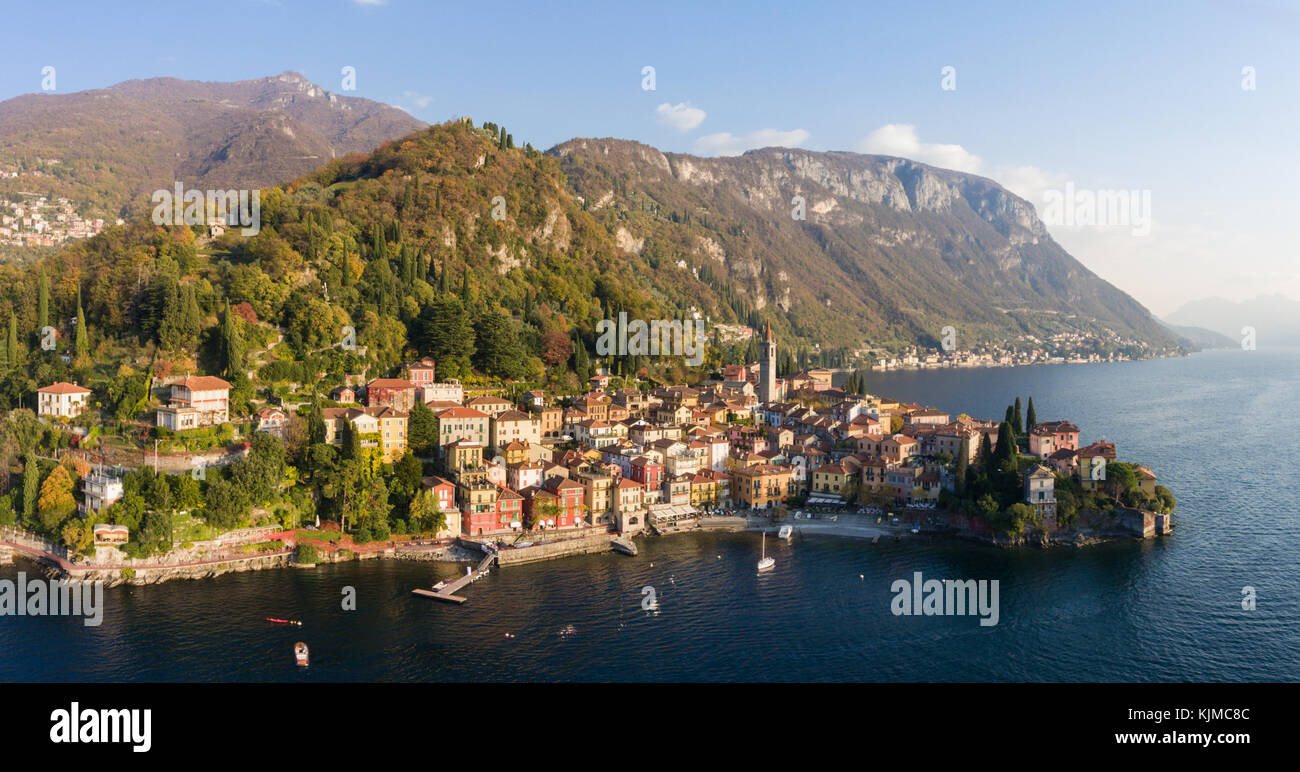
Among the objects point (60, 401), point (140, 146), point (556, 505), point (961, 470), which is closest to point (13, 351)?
point (60, 401)

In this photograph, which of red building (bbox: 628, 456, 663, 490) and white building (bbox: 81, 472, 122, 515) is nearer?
white building (bbox: 81, 472, 122, 515)

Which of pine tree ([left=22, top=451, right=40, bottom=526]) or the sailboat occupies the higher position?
pine tree ([left=22, top=451, right=40, bottom=526])

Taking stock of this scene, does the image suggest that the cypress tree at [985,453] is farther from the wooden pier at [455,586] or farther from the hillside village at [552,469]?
the wooden pier at [455,586]

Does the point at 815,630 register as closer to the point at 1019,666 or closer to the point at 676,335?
the point at 1019,666

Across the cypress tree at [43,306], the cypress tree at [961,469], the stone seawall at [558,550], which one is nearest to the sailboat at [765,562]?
the stone seawall at [558,550]


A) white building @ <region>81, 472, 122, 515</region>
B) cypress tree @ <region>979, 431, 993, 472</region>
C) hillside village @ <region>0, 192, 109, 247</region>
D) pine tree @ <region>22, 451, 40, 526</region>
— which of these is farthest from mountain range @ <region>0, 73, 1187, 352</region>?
cypress tree @ <region>979, 431, 993, 472</region>

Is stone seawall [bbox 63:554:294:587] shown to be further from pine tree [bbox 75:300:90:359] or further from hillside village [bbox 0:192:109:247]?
hillside village [bbox 0:192:109:247]
